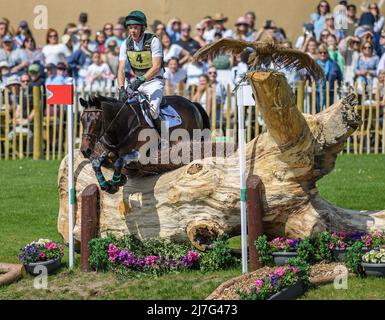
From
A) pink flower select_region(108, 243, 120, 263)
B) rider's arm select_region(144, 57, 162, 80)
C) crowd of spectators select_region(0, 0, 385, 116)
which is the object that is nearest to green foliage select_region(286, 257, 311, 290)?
pink flower select_region(108, 243, 120, 263)

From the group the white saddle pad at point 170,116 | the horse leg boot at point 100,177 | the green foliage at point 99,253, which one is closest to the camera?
the green foliage at point 99,253

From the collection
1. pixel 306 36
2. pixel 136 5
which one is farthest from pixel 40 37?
pixel 306 36

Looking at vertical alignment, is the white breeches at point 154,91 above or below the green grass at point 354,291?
above

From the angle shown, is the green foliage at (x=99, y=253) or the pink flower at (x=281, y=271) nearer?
the pink flower at (x=281, y=271)

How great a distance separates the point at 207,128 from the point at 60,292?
4672 millimetres

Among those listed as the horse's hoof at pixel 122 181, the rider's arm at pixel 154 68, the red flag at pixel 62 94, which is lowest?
the horse's hoof at pixel 122 181

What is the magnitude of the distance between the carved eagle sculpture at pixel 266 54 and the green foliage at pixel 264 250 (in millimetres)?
2048

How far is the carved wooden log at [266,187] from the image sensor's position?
11.7m

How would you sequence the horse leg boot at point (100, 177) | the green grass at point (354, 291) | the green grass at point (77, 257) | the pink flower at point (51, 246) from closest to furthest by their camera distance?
the green grass at point (354, 291), the green grass at point (77, 257), the horse leg boot at point (100, 177), the pink flower at point (51, 246)

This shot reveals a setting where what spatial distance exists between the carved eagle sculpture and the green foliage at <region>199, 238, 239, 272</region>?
241 centimetres

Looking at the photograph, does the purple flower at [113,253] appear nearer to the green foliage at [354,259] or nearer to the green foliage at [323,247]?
the green foliage at [323,247]

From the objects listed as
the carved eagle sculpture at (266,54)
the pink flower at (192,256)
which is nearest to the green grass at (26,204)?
the pink flower at (192,256)

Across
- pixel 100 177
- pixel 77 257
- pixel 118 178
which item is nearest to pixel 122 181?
pixel 118 178

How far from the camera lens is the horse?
42.4 ft
